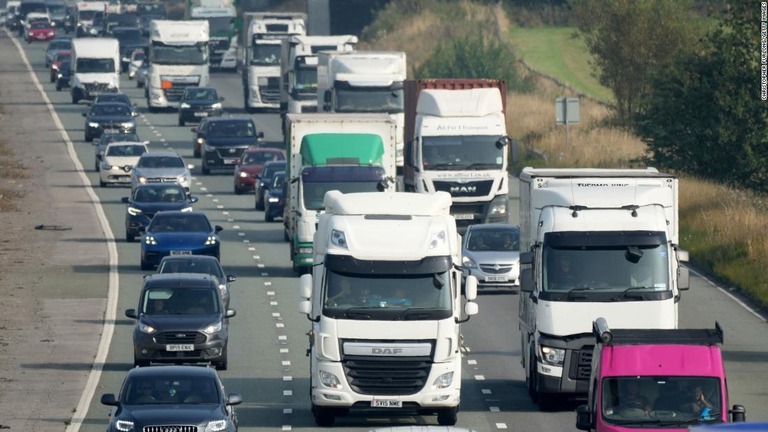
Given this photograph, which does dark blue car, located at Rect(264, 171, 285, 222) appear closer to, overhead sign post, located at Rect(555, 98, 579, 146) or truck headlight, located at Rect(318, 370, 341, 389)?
overhead sign post, located at Rect(555, 98, 579, 146)

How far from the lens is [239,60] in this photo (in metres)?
113

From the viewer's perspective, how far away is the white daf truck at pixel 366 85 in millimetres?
57562

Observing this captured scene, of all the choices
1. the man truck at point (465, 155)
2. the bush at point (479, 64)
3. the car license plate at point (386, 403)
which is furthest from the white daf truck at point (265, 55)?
the car license plate at point (386, 403)

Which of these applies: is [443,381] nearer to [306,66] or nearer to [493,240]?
[493,240]

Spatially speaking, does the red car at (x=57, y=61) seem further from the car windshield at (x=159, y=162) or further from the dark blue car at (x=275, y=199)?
the dark blue car at (x=275, y=199)

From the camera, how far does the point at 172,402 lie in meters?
24.6

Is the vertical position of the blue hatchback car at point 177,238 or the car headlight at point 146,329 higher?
the car headlight at point 146,329

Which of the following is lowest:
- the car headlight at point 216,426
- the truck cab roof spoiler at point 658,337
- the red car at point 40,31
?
the red car at point 40,31

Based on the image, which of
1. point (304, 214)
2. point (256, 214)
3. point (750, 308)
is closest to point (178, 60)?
point (256, 214)

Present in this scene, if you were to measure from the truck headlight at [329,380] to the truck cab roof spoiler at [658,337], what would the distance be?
199 inches

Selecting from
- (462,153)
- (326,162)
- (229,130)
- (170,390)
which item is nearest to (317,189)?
(326,162)

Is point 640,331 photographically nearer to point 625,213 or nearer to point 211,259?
point 625,213

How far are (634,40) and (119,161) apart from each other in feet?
75.6

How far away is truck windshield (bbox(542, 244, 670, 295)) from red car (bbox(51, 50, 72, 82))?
246ft
